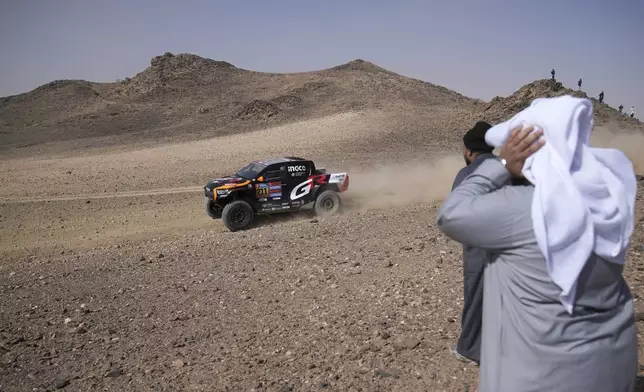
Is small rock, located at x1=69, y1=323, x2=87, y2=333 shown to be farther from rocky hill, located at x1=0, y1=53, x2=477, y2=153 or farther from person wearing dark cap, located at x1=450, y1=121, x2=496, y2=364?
rocky hill, located at x1=0, y1=53, x2=477, y2=153

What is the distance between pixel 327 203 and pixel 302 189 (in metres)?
0.76

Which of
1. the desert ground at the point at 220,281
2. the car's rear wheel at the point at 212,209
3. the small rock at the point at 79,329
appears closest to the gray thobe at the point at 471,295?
the desert ground at the point at 220,281

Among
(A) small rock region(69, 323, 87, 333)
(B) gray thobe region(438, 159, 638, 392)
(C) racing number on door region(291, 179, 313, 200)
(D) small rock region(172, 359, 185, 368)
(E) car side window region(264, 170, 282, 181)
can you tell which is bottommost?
(A) small rock region(69, 323, 87, 333)

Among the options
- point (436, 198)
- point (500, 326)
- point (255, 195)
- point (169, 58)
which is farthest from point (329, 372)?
point (169, 58)

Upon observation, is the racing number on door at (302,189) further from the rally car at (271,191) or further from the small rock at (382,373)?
Result: the small rock at (382,373)

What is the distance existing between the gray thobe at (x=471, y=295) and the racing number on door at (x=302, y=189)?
886 cm

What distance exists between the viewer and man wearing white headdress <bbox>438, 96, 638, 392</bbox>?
1937 mm

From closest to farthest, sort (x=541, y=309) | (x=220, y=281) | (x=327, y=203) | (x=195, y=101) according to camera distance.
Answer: (x=541, y=309)
(x=220, y=281)
(x=327, y=203)
(x=195, y=101)

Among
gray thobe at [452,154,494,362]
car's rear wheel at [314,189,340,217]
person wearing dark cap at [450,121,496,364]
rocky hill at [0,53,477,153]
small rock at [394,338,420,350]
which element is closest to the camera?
person wearing dark cap at [450,121,496,364]

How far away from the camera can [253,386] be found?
14.7 ft

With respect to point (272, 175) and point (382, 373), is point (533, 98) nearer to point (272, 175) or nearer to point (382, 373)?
point (272, 175)

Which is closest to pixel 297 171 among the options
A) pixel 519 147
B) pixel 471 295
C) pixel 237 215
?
pixel 237 215

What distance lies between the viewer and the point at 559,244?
75.8 inches

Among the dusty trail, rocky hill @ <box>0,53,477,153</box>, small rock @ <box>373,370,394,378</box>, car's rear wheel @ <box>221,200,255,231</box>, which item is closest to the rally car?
car's rear wheel @ <box>221,200,255,231</box>
